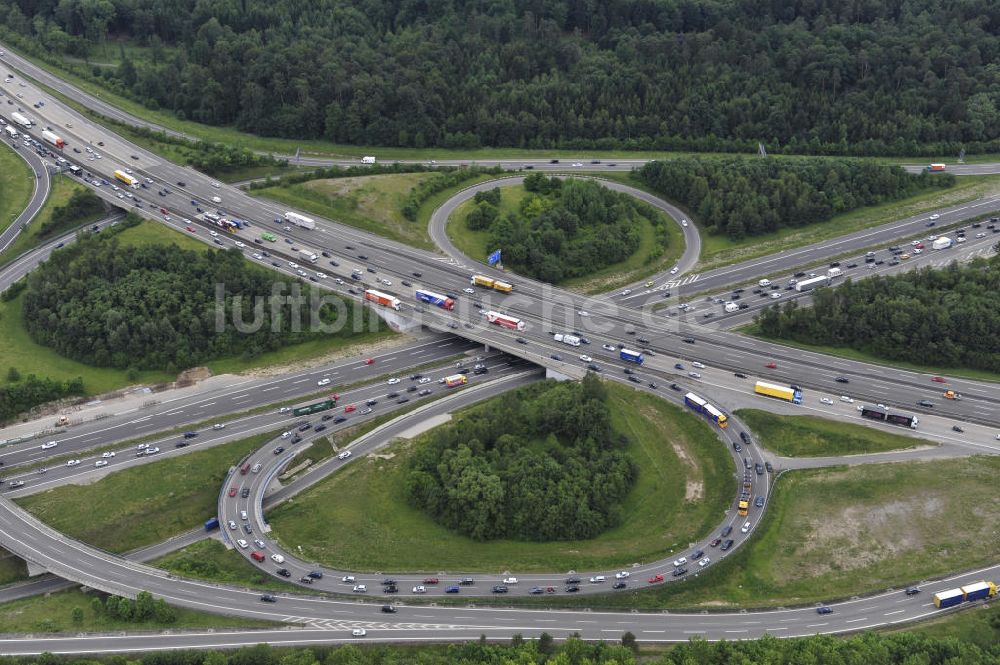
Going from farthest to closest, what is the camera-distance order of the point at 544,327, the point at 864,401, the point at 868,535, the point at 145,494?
the point at 544,327 → the point at 864,401 → the point at 145,494 → the point at 868,535

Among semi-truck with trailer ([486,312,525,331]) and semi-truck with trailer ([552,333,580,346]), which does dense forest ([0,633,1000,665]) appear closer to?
semi-truck with trailer ([552,333,580,346])

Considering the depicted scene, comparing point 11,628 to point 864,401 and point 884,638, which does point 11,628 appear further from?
point 864,401

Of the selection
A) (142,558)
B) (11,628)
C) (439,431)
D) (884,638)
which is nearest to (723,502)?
(884,638)

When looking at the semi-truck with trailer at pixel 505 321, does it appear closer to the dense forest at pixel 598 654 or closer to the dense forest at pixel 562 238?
the dense forest at pixel 562 238

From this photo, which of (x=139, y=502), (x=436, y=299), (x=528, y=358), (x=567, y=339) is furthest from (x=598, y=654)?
(x=436, y=299)

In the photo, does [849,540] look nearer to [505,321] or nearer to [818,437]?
[818,437]
